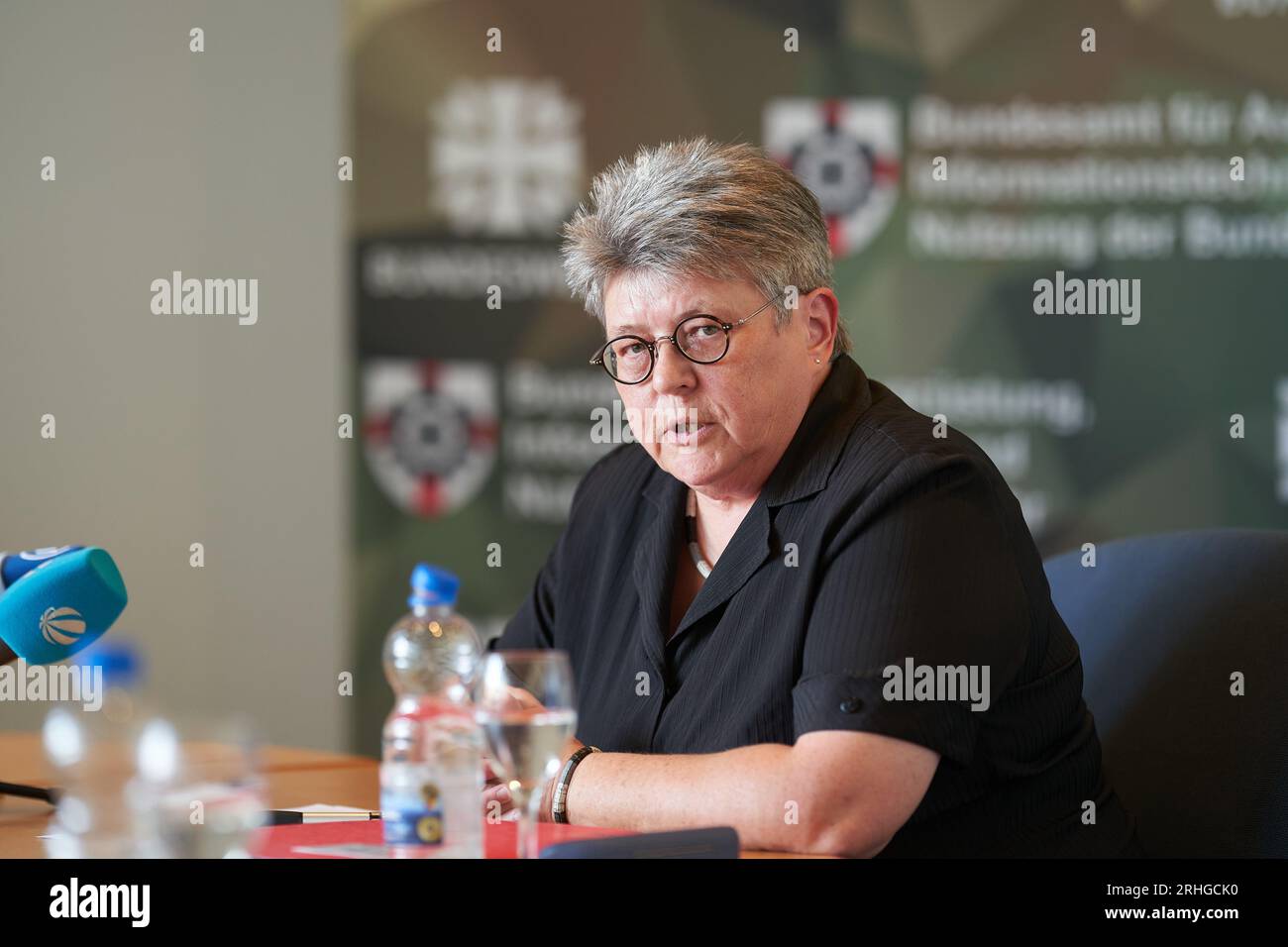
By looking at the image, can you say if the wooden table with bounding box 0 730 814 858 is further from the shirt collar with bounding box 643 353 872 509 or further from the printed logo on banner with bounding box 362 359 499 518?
the printed logo on banner with bounding box 362 359 499 518

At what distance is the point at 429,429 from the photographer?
387 centimetres

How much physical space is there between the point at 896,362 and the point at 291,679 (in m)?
1.89

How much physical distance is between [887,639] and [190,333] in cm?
296

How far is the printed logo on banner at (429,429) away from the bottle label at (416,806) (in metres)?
2.58

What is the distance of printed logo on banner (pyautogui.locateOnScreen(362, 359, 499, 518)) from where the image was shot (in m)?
3.86

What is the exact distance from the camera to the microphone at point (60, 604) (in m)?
1.56

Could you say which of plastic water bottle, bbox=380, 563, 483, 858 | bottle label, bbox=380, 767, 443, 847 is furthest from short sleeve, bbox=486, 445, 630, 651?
bottle label, bbox=380, 767, 443, 847

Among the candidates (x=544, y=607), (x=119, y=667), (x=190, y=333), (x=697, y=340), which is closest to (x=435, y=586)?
(x=119, y=667)

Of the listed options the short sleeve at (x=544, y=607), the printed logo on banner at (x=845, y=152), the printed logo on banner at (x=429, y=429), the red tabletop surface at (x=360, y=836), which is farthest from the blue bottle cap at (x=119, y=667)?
the printed logo on banner at (x=845, y=152)

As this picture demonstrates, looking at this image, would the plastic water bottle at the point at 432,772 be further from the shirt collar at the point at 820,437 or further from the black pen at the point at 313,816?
the shirt collar at the point at 820,437

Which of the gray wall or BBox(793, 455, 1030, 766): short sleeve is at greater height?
the gray wall

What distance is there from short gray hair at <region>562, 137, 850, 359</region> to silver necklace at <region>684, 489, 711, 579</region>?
31cm
